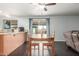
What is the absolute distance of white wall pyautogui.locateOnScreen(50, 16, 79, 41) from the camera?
31.3 ft

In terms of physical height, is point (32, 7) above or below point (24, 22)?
above

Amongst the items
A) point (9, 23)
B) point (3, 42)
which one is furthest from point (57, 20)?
point (3, 42)

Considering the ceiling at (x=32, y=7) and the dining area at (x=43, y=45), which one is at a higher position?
the ceiling at (x=32, y=7)

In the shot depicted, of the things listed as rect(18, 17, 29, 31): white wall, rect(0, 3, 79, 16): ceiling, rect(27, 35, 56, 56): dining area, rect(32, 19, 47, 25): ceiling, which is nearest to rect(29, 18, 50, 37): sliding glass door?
rect(32, 19, 47, 25): ceiling

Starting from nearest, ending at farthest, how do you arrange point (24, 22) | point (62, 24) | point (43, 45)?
point (43, 45), point (62, 24), point (24, 22)

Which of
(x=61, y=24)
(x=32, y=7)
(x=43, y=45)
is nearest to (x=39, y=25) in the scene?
(x=61, y=24)

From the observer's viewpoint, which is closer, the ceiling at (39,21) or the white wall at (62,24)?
the white wall at (62,24)

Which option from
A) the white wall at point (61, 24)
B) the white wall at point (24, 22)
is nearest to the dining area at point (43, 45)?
the white wall at point (61, 24)

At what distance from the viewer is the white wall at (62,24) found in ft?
31.3

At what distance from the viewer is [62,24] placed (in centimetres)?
960

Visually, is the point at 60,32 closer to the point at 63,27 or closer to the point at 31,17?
the point at 63,27

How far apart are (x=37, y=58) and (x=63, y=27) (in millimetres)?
8814

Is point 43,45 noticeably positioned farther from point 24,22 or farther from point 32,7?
point 24,22

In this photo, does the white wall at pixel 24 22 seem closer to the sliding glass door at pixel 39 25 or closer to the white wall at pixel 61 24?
the white wall at pixel 61 24
